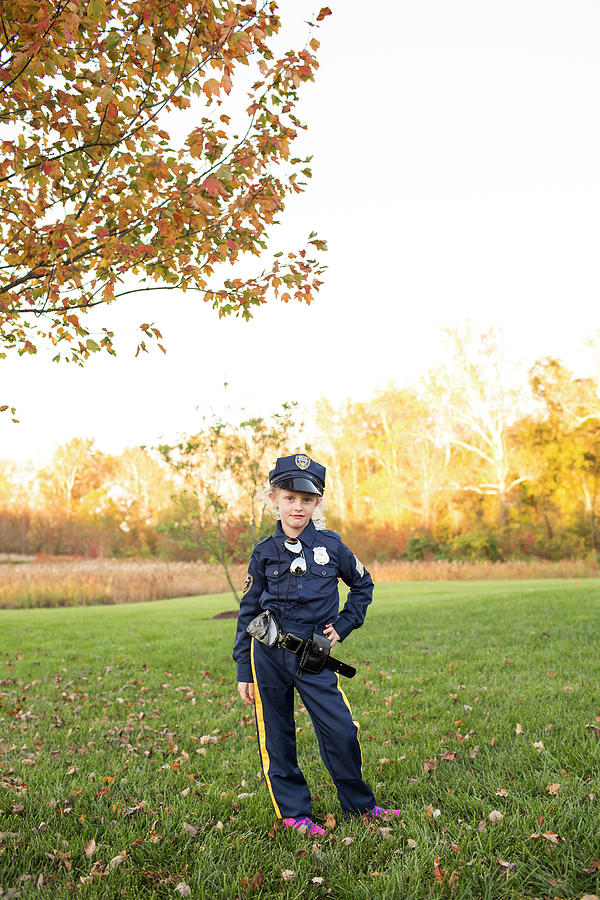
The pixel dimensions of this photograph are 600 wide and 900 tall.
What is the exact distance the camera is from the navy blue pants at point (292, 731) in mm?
3195

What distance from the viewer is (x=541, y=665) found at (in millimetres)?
7195

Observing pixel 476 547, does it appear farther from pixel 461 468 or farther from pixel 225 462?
pixel 225 462

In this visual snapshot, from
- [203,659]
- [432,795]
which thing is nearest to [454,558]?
[203,659]

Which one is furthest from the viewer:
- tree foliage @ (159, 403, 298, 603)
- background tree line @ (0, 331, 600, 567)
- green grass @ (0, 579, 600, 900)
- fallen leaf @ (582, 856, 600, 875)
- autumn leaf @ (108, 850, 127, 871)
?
background tree line @ (0, 331, 600, 567)

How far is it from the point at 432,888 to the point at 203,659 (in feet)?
21.7

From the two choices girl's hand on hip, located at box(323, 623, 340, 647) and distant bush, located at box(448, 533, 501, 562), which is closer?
girl's hand on hip, located at box(323, 623, 340, 647)

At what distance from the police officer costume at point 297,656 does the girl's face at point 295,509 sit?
0.04 meters

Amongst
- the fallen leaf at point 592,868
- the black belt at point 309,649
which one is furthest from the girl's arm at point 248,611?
the fallen leaf at point 592,868

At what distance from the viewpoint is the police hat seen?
3.34 m

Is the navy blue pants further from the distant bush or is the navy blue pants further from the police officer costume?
the distant bush

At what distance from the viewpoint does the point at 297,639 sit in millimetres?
3221

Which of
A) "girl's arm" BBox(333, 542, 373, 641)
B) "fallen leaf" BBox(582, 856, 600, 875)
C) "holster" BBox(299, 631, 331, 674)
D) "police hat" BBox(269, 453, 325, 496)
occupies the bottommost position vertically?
"fallen leaf" BBox(582, 856, 600, 875)

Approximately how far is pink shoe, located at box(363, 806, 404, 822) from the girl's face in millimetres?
1470

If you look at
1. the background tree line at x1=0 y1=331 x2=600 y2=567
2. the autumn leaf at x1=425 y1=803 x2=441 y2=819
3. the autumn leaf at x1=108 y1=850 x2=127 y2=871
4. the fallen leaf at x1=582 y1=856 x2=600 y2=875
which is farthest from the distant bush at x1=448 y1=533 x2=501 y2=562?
the autumn leaf at x1=108 y1=850 x2=127 y2=871
